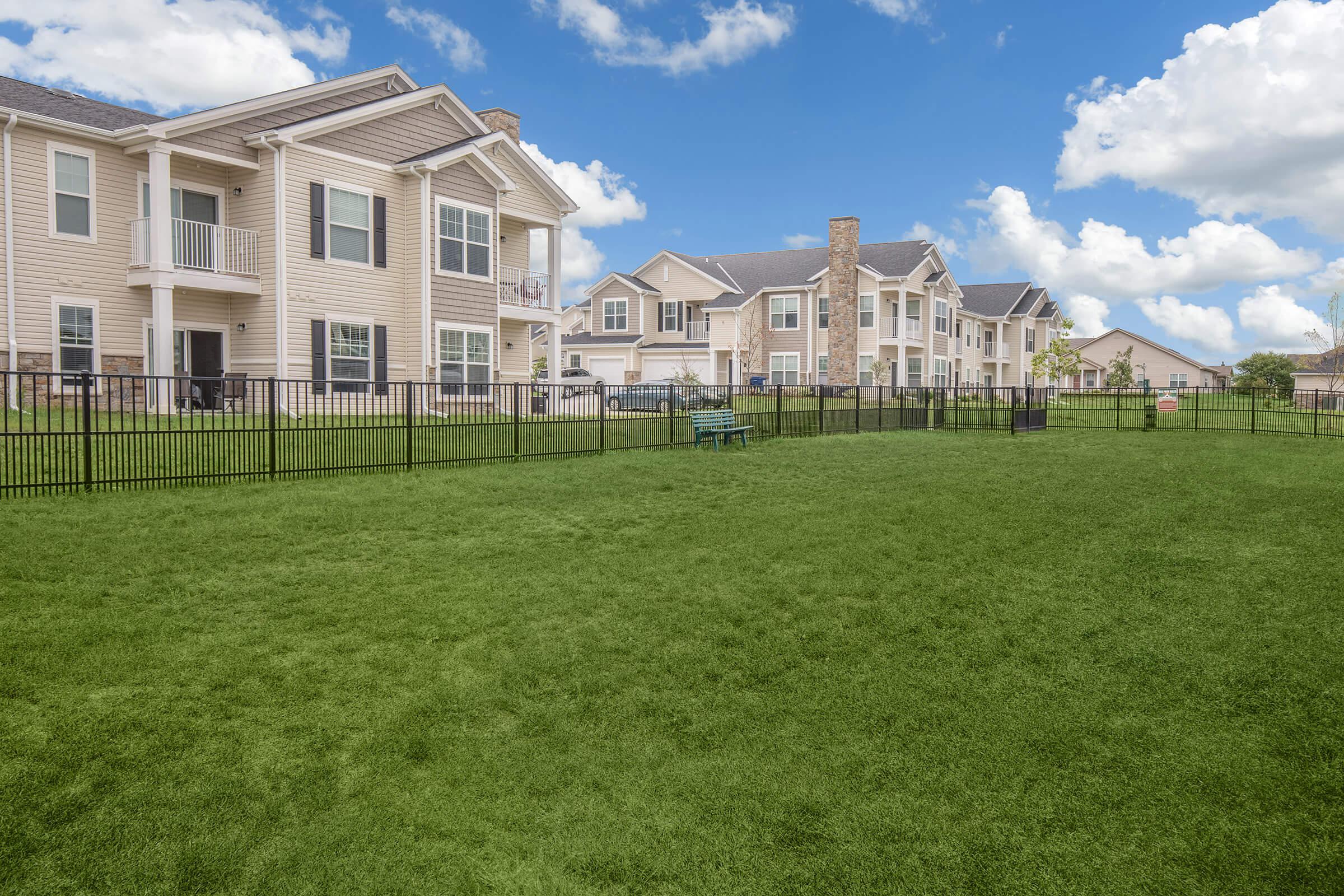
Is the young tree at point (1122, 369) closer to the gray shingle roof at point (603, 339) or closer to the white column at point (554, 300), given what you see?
the gray shingle roof at point (603, 339)

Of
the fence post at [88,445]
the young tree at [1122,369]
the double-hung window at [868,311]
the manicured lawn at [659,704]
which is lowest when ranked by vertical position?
the manicured lawn at [659,704]

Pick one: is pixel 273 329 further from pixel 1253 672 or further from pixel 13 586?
pixel 1253 672

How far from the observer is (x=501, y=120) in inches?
1087

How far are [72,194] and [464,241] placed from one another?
8933mm

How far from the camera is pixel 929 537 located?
31.1 ft

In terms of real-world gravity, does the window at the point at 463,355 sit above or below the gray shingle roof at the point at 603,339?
below

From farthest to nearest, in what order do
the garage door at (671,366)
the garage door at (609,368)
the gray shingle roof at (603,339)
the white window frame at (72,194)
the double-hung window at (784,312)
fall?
the double-hung window at (784,312) → the garage door at (609,368) → the gray shingle roof at (603,339) → the garage door at (671,366) → the white window frame at (72,194)

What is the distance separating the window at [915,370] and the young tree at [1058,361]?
38.8ft

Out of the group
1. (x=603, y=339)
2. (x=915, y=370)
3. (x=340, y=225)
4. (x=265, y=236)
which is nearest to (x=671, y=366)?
(x=603, y=339)

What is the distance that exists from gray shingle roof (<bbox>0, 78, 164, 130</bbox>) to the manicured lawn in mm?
13420

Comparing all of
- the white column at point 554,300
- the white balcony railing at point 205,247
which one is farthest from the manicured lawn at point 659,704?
the white column at point 554,300

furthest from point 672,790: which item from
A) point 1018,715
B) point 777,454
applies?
point 777,454

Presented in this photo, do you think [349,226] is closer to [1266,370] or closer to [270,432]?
[270,432]

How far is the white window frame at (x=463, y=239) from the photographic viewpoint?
23031 millimetres
